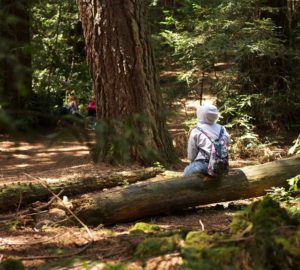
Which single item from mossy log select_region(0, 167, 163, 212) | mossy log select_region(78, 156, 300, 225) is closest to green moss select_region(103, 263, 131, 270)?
mossy log select_region(78, 156, 300, 225)

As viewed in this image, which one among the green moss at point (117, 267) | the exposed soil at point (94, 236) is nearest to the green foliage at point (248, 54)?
the exposed soil at point (94, 236)

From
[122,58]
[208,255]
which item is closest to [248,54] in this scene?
[122,58]

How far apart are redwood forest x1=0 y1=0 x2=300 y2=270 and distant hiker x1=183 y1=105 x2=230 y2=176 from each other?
0.02 metres

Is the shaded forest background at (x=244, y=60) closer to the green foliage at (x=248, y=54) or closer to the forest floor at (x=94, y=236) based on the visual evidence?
the green foliage at (x=248, y=54)

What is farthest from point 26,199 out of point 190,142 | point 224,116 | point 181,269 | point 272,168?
point 224,116

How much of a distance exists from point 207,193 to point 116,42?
355 centimetres

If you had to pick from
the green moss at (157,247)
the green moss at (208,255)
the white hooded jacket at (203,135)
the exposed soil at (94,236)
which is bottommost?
the exposed soil at (94,236)

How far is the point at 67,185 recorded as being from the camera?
7.61 metres

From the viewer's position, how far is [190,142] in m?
7.65

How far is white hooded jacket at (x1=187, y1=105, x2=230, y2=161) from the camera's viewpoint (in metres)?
7.55

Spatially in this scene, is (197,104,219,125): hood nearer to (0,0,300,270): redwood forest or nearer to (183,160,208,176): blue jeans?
(0,0,300,270): redwood forest

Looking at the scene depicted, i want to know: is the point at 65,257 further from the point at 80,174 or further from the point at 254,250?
the point at 80,174

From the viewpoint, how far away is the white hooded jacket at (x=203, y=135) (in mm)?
7551

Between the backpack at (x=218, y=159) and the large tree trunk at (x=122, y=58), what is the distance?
1977mm
